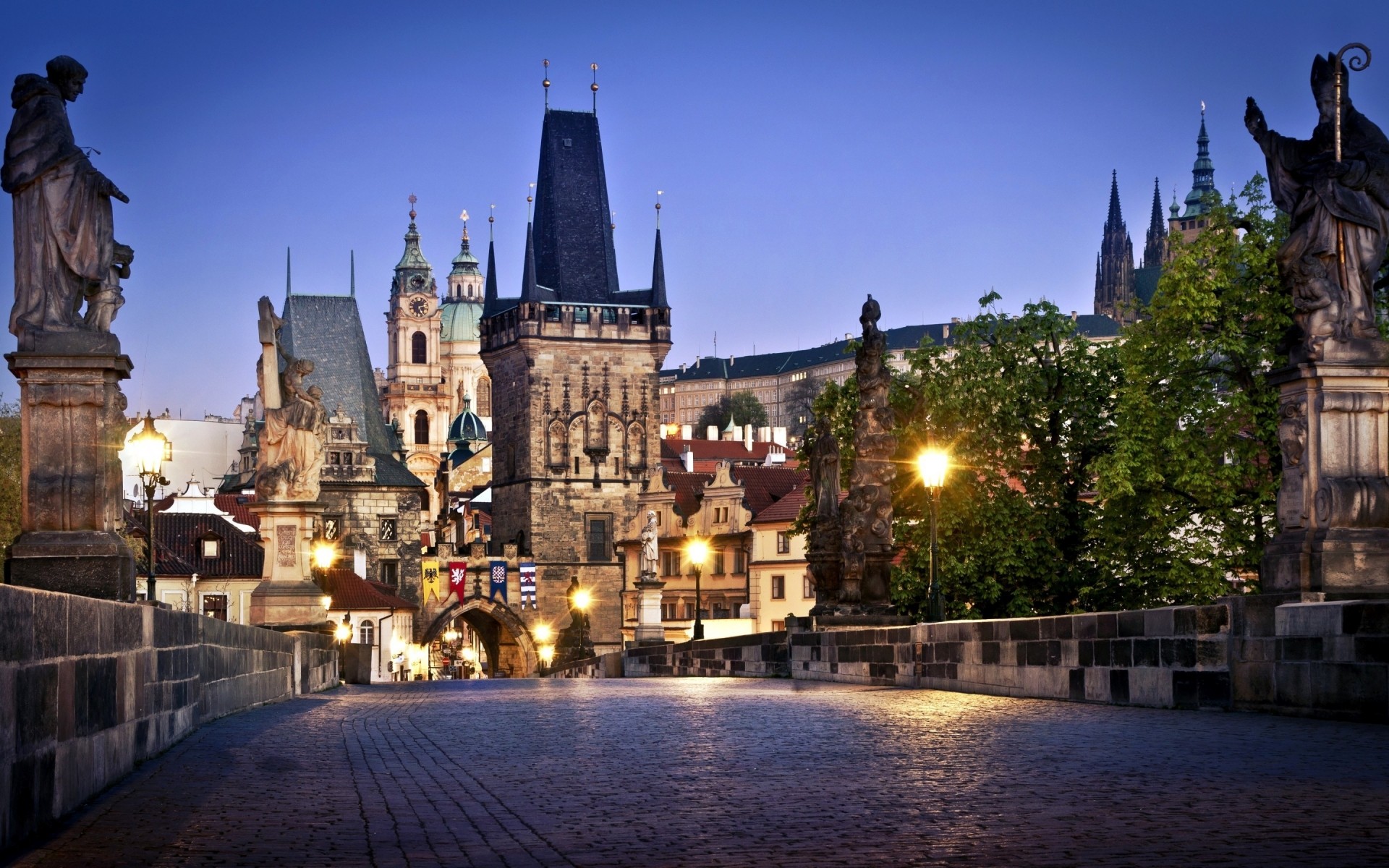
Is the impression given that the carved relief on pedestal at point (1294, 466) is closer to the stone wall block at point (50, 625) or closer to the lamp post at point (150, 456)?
the stone wall block at point (50, 625)

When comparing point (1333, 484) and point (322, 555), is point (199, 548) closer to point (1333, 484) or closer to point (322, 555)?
point (322, 555)

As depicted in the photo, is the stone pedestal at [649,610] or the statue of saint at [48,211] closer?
the statue of saint at [48,211]

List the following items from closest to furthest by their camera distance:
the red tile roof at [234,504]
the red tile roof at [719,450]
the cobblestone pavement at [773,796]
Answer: the cobblestone pavement at [773,796]
the red tile roof at [234,504]
the red tile roof at [719,450]

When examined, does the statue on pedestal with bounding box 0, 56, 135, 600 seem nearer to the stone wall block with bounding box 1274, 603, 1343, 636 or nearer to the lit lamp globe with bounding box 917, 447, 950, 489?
the stone wall block with bounding box 1274, 603, 1343, 636

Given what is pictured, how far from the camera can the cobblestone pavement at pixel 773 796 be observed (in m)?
7.38

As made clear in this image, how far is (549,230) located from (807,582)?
35332mm

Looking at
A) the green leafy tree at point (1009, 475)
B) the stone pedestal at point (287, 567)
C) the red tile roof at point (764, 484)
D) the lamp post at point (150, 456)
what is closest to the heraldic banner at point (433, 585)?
the red tile roof at point (764, 484)

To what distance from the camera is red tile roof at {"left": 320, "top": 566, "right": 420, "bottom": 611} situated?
89.3 m

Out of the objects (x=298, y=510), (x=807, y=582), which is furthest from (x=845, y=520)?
(x=807, y=582)

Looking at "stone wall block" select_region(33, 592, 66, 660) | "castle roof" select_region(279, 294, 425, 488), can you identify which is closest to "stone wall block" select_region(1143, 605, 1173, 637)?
"stone wall block" select_region(33, 592, 66, 660)

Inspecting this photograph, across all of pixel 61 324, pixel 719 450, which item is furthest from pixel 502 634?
pixel 61 324

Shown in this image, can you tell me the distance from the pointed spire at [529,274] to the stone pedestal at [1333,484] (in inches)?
3958

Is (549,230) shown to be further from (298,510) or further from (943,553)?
(298,510)

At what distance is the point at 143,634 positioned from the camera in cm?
1088
